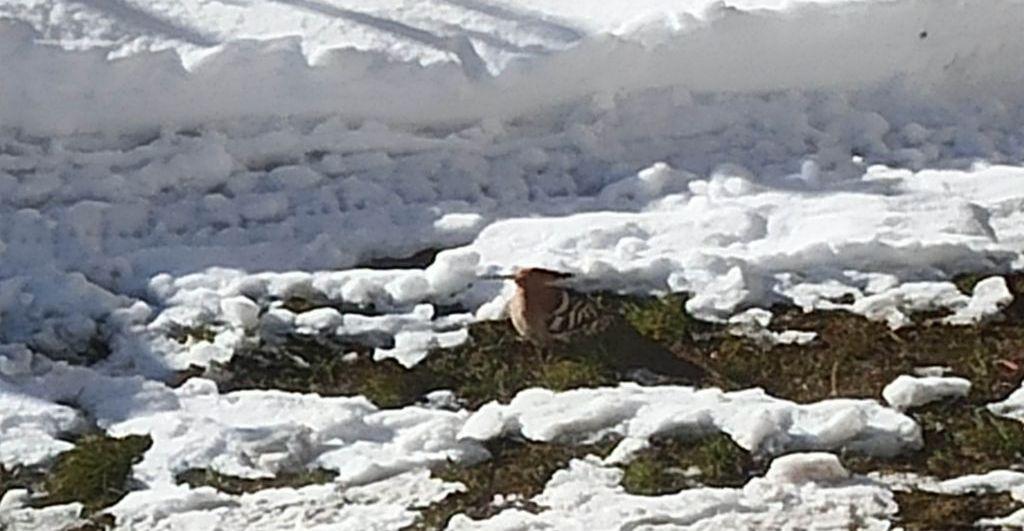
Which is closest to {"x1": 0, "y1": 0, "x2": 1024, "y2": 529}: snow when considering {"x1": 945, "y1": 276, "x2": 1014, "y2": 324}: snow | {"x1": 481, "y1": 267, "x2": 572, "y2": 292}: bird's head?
{"x1": 945, "y1": 276, "x2": 1014, "y2": 324}: snow

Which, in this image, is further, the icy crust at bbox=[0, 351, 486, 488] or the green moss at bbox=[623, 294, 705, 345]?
the green moss at bbox=[623, 294, 705, 345]

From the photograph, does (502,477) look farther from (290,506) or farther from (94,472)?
(94,472)

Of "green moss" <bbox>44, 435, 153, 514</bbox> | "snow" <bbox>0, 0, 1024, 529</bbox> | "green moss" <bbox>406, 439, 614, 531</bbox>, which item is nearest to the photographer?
"green moss" <bbox>406, 439, 614, 531</bbox>

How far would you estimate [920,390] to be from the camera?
4234mm

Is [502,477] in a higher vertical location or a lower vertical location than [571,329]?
lower

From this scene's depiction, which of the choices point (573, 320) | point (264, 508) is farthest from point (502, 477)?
point (573, 320)

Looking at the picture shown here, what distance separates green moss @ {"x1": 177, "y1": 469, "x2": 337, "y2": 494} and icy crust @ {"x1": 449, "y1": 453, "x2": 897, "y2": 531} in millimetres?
317

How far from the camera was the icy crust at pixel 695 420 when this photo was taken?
4.08m

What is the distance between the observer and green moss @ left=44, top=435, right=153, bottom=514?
13.2 ft

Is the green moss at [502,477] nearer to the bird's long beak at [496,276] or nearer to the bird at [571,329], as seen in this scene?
the bird at [571,329]

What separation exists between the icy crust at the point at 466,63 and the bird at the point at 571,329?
0.95 metres

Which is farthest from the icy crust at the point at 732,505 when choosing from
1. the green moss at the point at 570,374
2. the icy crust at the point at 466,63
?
the icy crust at the point at 466,63

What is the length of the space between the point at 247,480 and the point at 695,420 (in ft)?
2.86

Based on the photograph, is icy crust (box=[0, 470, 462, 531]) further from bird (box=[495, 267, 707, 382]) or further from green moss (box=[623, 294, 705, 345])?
green moss (box=[623, 294, 705, 345])
